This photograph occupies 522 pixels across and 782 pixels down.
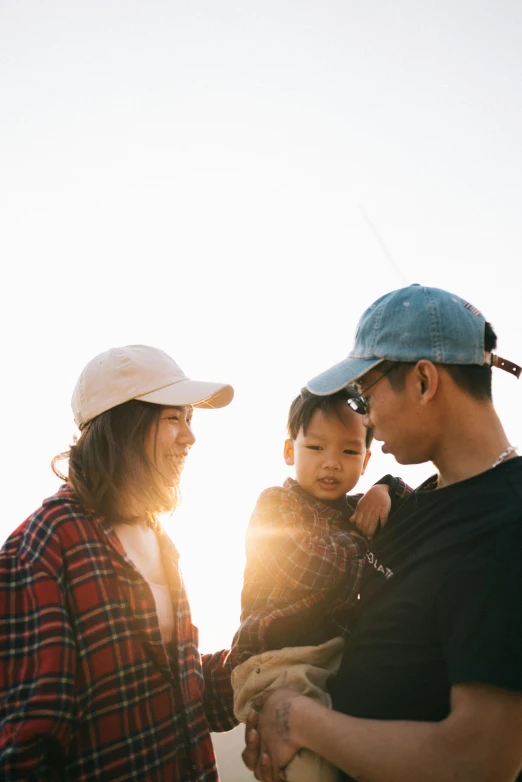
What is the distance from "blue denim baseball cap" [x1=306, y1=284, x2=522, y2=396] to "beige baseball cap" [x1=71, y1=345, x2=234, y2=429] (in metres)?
0.83

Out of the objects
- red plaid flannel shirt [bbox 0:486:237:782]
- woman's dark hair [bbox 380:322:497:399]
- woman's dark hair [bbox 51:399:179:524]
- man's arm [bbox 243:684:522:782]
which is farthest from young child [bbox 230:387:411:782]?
woman's dark hair [bbox 51:399:179:524]

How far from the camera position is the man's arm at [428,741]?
1.51 m

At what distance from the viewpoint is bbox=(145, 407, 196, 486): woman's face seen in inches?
112

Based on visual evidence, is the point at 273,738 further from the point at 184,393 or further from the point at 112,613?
the point at 184,393

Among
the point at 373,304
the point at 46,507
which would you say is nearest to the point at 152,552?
the point at 46,507

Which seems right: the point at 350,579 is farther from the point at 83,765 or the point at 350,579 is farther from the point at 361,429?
the point at 83,765

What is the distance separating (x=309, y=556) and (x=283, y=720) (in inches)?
25.7

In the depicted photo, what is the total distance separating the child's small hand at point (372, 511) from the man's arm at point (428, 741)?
0.86 metres

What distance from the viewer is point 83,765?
7.27 feet

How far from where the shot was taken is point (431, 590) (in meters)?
1.76

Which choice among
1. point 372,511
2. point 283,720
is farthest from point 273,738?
point 372,511

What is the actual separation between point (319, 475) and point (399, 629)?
1.07 m

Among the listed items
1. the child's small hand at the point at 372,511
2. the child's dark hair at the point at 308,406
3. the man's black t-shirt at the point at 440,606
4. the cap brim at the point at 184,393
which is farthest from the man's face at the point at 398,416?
the cap brim at the point at 184,393

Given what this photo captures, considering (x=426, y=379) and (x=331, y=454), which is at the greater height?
(x=426, y=379)
